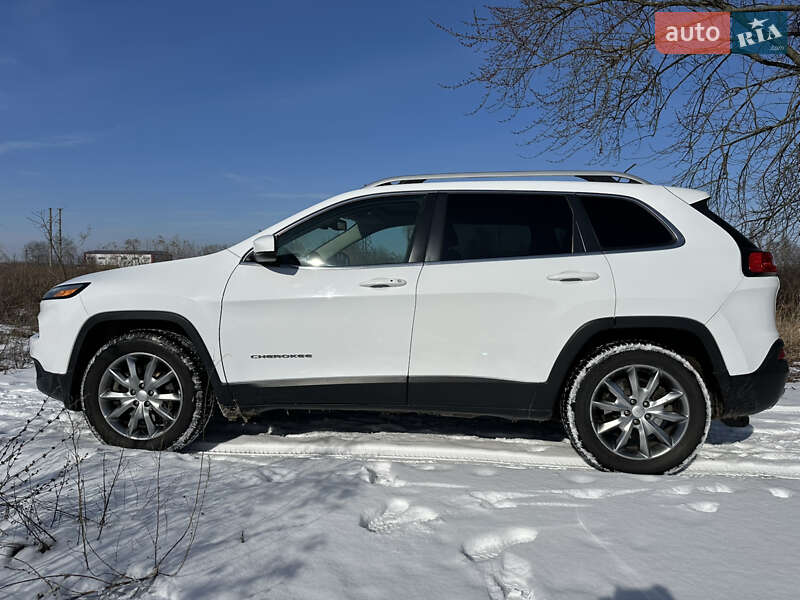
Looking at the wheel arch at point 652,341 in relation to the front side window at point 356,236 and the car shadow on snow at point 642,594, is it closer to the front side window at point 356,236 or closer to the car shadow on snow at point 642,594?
the front side window at point 356,236

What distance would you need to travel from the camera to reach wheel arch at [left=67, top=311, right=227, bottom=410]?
3.32 metres

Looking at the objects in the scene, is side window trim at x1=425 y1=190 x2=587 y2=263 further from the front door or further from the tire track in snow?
the tire track in snow

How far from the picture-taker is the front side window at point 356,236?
329 cm

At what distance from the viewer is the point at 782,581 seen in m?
1.90

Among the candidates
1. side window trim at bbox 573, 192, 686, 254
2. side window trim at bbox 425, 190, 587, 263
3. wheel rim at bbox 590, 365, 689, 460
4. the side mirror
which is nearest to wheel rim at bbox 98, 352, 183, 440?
the side mirror

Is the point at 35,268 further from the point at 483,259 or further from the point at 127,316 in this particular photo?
the point at 483,259

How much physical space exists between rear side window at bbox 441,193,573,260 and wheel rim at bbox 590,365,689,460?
34.1 inches

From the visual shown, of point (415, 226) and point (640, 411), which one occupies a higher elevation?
point (415, 226)

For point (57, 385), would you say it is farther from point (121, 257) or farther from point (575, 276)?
point (121, 257)

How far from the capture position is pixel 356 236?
3.34 metres

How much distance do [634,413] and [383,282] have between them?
1716mm

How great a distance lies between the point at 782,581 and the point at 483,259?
2052mm

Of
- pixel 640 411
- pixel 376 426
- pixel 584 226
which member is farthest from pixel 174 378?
pixel 640 411

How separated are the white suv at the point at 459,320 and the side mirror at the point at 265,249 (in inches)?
0.5
